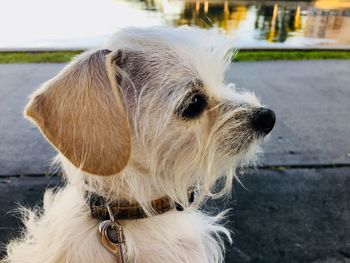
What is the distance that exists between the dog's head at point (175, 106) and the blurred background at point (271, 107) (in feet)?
1.41

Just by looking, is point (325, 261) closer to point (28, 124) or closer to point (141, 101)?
point (141, 101)

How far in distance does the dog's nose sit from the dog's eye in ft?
1.08

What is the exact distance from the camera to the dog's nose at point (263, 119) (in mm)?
2520

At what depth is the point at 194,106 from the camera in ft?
7.90

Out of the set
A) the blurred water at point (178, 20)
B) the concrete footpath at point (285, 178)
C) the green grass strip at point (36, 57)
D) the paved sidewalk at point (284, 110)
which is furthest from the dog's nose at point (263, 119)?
the blurred water at point (178, 20)

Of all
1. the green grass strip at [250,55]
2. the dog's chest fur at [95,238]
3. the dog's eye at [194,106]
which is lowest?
the green grass strip at [250,55]

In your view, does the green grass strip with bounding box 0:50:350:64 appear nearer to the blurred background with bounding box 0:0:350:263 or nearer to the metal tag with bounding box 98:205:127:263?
the blurred background with bounding box 0:0:350:263

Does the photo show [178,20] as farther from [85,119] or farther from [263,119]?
[85,119]

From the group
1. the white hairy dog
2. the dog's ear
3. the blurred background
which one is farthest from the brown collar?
the blurred background

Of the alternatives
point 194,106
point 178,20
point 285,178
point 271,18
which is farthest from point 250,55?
point 194,106

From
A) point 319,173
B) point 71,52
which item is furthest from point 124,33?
point 71,52

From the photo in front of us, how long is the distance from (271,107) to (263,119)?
3.87 meters

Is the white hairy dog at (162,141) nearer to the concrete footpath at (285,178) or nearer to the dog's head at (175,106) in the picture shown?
the dog's head at (175,106)

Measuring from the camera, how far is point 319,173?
14.7ft
